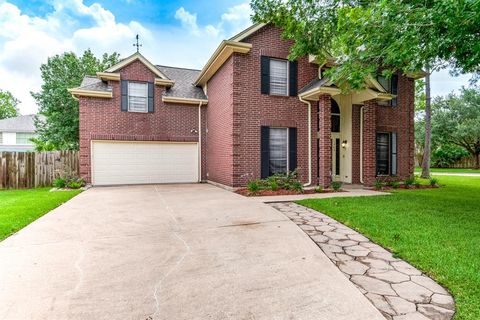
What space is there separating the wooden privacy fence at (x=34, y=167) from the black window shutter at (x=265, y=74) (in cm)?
899

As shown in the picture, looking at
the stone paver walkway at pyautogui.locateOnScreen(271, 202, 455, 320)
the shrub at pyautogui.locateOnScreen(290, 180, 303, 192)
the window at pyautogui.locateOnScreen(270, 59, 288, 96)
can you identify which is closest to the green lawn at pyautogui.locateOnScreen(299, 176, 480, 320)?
the stone paver walkway at pyautogui.locateOnScreen(271, 202, 455, 320)

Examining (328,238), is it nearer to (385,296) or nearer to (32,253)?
(385,296)

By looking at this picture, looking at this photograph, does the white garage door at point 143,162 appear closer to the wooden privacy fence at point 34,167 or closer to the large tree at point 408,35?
the wooden privacy fence at point 34,167

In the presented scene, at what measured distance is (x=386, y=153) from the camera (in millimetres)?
12086

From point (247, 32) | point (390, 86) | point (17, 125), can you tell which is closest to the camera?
point (247, 32)

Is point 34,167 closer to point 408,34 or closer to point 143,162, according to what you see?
point 143,162

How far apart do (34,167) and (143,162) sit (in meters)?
4.70

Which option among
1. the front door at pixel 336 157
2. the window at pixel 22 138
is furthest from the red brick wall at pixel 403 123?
the window at pixel 22 138

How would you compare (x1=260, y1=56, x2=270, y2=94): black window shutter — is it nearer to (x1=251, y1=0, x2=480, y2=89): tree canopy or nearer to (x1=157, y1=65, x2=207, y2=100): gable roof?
(x1=251, y1=0, x2=480, y2=89): tree canopy

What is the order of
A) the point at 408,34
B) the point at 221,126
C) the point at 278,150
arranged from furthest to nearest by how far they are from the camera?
the point at 221,126, the point at 278,150, the point at 408,34

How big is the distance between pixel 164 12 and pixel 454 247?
15627 mm

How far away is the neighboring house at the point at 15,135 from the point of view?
27.2m

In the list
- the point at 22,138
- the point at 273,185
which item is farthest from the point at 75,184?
the point at 22,138

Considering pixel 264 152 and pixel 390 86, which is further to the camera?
pixel 390 86
